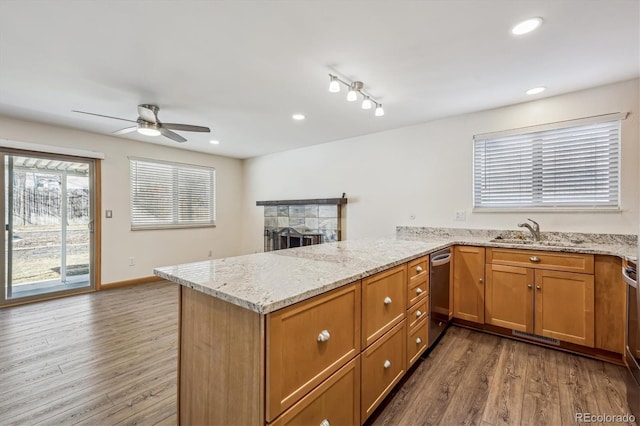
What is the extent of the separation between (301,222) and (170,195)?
96.8 inches

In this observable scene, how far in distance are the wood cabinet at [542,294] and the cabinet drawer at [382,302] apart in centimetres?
133

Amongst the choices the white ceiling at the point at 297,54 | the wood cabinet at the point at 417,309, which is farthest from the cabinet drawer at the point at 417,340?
the white ceiling at the point at 297,54

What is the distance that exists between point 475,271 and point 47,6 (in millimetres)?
3758

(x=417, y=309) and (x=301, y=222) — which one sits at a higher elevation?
(x=301, y=222)

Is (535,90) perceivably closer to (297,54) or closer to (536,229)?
(536,229)

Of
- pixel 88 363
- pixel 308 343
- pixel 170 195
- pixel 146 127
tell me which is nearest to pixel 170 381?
pixel 88 363

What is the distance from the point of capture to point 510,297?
2619 millimetres

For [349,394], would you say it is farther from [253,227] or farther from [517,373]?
[253,227]

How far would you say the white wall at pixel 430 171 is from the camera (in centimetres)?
260

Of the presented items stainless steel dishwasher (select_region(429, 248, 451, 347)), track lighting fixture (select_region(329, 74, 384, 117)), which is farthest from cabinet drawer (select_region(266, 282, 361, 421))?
track lighting fixture (select_region(329, 74, 384, 117))

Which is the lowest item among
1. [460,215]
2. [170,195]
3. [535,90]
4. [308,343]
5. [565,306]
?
[565,306]

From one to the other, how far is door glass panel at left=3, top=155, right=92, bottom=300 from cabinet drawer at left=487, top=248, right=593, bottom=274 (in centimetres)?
539

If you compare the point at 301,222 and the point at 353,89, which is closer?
the point at 353,89

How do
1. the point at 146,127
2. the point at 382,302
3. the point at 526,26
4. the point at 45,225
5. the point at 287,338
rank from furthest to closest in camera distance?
the point at 45,225 < the point at 146,127 < the point at 526,26 < the point at 382,302 < the point at 287,338
